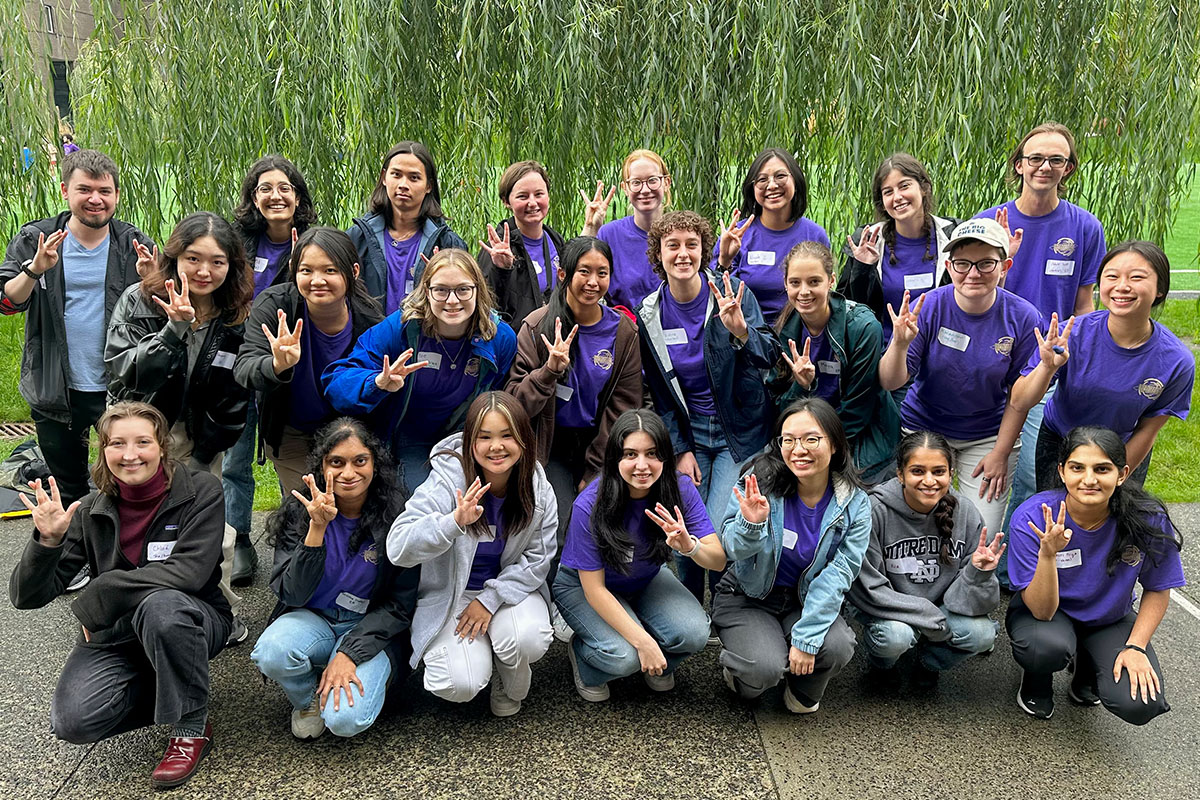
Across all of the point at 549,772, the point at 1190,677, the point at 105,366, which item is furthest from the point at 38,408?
the point at 1190,677

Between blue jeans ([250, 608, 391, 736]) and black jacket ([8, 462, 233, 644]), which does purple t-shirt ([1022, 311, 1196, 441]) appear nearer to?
blue jeans ([250, 608, 391, 736])

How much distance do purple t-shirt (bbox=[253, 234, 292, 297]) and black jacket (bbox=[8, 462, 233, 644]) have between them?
1.24 metres

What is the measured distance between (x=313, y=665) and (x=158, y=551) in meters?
0.66

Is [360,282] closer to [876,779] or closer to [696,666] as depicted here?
[696,666]

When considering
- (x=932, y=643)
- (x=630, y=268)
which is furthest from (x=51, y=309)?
(x=932, y=643)

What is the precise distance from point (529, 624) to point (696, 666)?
0.84 m

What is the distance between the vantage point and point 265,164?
14.7 feet

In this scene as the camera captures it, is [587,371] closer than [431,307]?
No

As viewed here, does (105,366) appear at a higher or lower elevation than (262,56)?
lower

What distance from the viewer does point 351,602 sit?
11.8ft

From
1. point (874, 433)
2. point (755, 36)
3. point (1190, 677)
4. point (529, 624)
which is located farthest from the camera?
point (755, 36)

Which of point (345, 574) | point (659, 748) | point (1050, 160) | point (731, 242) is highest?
point (1050, 160)

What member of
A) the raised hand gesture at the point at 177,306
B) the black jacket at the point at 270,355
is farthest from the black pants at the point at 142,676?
the raised hand gesture at the point at 177,306

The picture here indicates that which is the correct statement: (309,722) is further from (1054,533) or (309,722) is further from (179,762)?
(1054,533)
